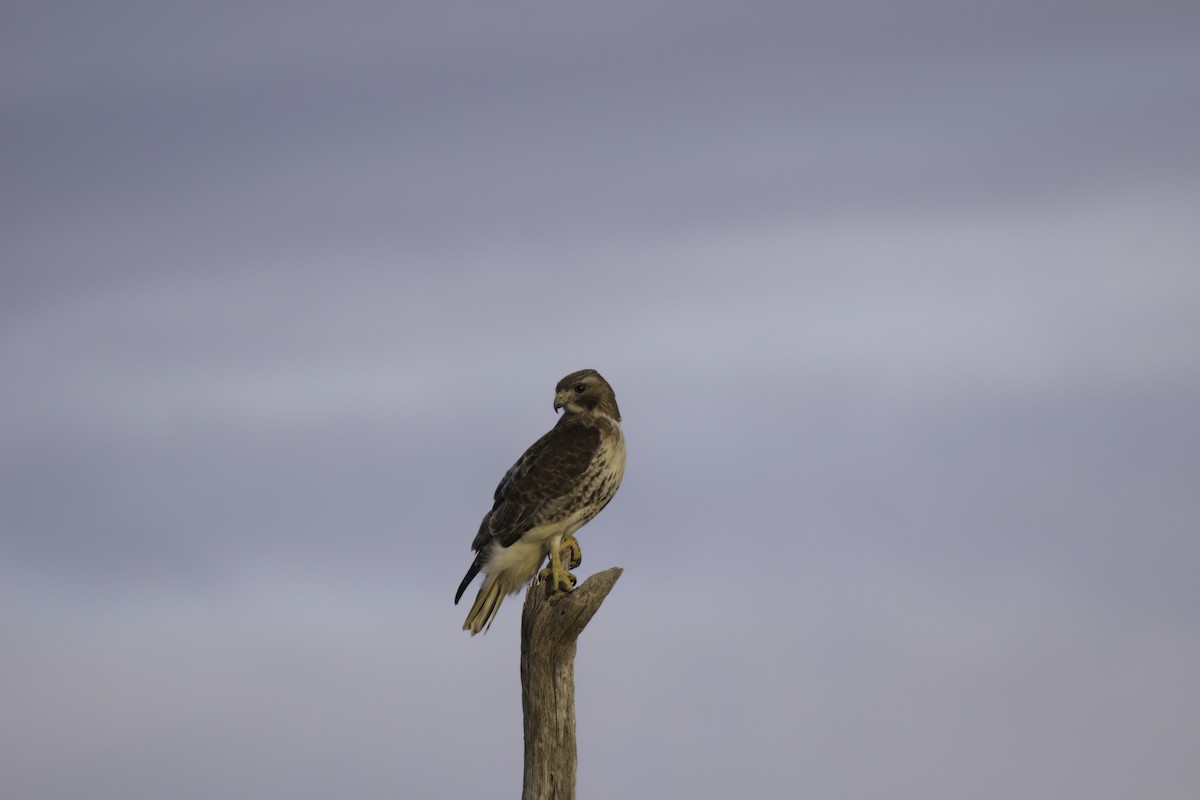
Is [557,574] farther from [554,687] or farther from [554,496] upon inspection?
[554,687]

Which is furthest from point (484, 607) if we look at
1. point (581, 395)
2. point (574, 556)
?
point (581, 395)

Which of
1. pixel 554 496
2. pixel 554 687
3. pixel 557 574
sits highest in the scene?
pixel 554 496

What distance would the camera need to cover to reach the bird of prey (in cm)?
1113

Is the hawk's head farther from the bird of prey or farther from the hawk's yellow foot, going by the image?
the hawk's yellow foot

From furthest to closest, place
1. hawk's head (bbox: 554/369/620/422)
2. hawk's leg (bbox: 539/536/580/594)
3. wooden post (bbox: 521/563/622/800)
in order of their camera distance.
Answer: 1. hawk's head (bbox: 554/369/620/422)
2. hawk's leg (bbox: 539/536/580/594)
3. wooden post (bbox: 521/563/622/800)

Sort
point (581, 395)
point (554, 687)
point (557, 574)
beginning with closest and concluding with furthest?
point (554, 687)
point (557, 574)
point (581, 395)

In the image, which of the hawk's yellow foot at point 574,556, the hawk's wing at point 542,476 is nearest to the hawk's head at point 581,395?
the hawk's wing at point 542,476

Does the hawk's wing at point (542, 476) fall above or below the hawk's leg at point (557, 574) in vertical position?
above

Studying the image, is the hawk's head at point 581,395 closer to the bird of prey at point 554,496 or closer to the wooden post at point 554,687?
the bird of prey at point 554,496

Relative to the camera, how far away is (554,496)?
36.5 ft

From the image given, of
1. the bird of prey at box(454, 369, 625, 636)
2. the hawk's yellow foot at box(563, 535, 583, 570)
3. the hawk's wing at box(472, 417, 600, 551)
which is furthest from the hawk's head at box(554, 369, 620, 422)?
the hawk's yellow foot at box(563, 535, 583, 570)

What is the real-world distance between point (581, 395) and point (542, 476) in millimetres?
1036

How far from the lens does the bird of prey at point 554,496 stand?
11133mm

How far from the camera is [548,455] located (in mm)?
11250
